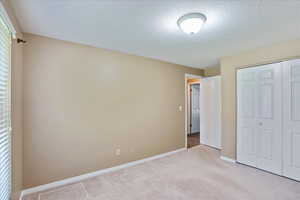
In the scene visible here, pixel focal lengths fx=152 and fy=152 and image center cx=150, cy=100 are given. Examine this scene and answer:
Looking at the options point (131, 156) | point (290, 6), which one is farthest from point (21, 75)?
point (290, 6)

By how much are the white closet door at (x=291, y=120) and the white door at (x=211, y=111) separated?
160 cm

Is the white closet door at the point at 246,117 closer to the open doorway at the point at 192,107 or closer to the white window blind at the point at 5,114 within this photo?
the open doorway at the point at 192,107

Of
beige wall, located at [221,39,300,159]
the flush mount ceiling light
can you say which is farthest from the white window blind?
beige wall, located at [221,39,300,159]

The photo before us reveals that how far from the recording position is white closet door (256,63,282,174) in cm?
266

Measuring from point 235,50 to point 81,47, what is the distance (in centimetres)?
287

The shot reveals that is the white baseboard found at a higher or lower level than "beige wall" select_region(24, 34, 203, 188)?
lower

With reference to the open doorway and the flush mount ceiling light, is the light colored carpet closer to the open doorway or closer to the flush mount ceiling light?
the flush mount ceiling light

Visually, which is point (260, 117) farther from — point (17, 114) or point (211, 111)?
point (17, 114)

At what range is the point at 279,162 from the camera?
2.66 meters

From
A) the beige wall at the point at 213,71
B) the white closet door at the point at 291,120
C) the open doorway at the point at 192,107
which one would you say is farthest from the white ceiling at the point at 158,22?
the open doorway at the point at 192,107

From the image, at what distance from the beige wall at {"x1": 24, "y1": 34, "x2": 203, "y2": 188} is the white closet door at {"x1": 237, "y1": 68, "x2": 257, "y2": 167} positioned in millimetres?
1588

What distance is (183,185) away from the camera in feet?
7.81

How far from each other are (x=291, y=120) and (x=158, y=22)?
Answer: 2.69 meters

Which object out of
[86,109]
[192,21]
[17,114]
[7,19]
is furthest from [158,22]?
[17,114]
